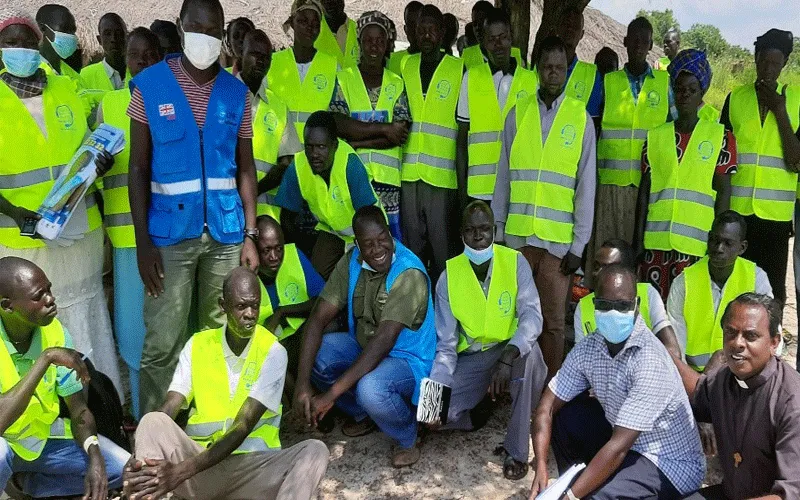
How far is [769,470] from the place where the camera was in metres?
2.98

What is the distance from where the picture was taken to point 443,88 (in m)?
5.22

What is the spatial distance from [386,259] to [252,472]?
1403mm

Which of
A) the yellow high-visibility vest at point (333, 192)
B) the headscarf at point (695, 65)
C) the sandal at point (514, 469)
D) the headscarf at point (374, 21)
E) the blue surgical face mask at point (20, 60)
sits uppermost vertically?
the headscarf at point (374, 21)

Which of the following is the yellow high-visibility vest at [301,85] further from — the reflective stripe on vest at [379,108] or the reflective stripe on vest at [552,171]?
the reflective stripe on vest at [552,171]

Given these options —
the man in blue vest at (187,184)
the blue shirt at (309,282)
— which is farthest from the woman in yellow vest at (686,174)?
the man in blue vest at (187,184)

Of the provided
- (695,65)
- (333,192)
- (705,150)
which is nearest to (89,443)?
(333,192)

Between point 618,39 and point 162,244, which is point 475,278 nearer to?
point 162,244

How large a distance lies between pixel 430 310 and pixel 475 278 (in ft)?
1.07

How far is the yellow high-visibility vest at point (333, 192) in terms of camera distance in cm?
460

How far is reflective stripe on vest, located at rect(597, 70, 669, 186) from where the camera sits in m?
5.32

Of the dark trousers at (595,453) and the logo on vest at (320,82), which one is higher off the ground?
the logo on vest at (320,82)

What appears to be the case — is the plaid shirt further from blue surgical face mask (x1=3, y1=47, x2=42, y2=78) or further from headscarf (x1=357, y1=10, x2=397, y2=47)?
blue surgical face mask (x1=3, y1=47, x2=42, y2=78)

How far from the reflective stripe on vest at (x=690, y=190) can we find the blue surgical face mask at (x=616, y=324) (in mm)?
1520

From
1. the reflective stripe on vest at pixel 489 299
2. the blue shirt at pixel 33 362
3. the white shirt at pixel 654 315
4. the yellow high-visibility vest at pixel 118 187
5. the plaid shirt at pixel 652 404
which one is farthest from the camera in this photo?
the reflective stripe on vest at pixel 489 299
